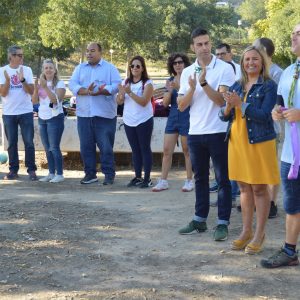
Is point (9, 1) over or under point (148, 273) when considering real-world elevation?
over

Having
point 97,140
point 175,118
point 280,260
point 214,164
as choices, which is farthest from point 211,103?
point 97,140

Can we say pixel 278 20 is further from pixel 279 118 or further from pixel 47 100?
pixel 279 118

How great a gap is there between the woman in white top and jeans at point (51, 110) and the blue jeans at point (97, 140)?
13.3 inches

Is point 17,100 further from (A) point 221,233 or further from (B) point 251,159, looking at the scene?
(B) point 251,159

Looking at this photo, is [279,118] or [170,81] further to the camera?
[170,81]

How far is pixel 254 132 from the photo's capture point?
454cm

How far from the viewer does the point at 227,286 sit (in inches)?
159

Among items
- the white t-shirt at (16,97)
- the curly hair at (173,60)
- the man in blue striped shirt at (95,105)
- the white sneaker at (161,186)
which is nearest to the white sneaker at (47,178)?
the man in blue striped shirt at (95,105)

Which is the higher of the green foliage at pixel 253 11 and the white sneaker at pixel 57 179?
the green foliage at pixel 253 11

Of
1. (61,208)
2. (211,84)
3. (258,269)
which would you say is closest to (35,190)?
(61,208)

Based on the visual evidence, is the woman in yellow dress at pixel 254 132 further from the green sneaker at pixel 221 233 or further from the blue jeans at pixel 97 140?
the blue jeans at pixel 97 140

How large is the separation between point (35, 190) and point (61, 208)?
119cm

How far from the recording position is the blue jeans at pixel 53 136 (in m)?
7.80

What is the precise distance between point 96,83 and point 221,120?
3206mm
